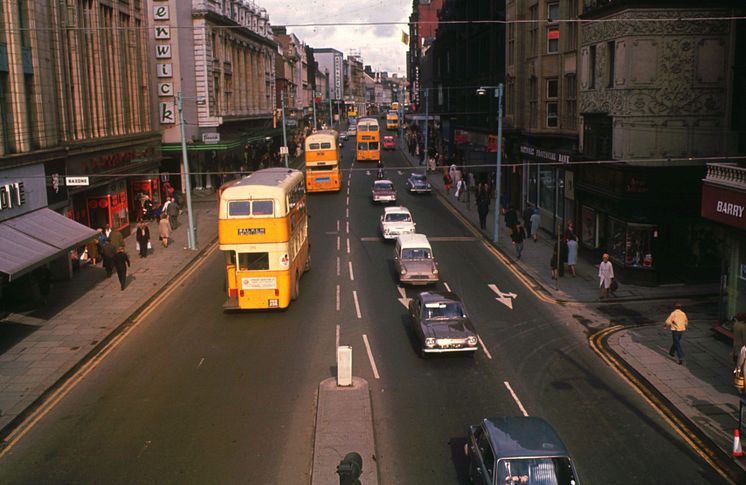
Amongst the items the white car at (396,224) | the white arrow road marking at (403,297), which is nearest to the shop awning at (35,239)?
the white arrow road marking at (403,297)

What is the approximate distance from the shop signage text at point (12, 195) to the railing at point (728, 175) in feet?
80.0

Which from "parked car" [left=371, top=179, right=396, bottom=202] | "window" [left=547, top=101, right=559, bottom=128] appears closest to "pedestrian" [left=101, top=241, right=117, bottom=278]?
"parked car" [left=371, top=179, right=396, bottom=202]

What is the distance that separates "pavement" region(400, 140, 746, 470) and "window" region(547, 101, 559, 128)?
9874mm

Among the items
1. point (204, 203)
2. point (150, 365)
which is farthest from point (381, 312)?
point (204, 203)

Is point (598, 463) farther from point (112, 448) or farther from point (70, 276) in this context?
point (70, 276)

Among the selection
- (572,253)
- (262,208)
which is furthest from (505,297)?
(262,208)

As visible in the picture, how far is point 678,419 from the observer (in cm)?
1636

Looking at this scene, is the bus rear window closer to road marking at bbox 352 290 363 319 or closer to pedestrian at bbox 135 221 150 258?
road marking at bbox 352 290 363 319

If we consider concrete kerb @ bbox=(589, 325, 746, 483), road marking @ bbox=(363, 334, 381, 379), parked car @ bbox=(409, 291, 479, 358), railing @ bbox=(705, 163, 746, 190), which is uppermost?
railing @ bbox=(705, 163, 746, 190)

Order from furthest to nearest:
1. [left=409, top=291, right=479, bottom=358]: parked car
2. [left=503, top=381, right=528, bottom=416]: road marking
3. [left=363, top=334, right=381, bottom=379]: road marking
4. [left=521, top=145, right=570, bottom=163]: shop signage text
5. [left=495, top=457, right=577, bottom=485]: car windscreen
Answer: [left=521, top=145, right=570, bottom=163]: shop signage text
[left=409, top=291, right=479, bottom=358]: parked car
[left=363, top=334, right=381, bottom=379]: road marking
[left=503, top=381, right=528, bottom=416]: road marking
[left=495, top=457, right=577, bottom=485]: car windscreen

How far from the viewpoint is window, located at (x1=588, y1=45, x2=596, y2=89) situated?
33.8 meters

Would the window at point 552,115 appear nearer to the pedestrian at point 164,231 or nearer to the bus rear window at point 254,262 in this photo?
the pedestrian at point 164,231

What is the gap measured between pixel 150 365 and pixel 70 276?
1314 cm

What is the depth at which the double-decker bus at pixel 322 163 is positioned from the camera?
57.3 m
